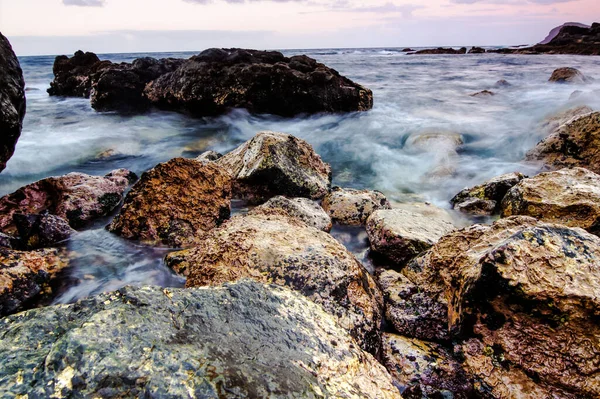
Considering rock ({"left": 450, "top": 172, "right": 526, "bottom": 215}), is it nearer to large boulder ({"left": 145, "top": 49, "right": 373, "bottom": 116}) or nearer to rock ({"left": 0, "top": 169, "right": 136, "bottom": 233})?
rock ({"left": 0, "top": 169, "right": 136, "bottom": 233})

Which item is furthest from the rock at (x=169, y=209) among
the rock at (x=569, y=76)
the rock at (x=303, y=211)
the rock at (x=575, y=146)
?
the rock at (x=569, y=76)

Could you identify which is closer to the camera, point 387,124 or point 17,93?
point 17,93

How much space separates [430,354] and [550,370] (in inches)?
26.9

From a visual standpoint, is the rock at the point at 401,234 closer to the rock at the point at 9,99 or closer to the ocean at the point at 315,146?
the ocean at the point at 315,146

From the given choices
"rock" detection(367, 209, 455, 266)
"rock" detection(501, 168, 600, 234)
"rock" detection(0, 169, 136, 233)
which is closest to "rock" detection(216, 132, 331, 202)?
"rock" detection(367, 209, 455, 266)

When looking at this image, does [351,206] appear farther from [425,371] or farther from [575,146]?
[575,146]

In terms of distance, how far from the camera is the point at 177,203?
158 inches

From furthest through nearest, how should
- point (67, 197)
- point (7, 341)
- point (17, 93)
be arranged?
point (67, 197)
point (17, 93)
point (7, 341)

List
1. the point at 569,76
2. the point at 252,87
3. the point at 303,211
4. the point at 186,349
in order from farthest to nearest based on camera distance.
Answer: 1. the point at 569,76
2. the point at 252,87
3. the point at 303,211
4. the point at 186,349

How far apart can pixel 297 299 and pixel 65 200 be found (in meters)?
4.10

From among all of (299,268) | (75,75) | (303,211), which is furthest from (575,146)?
(75,75)

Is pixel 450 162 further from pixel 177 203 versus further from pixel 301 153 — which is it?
pixel 177 203

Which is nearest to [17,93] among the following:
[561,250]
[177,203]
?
[177,203]

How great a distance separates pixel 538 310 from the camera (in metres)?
2.15
